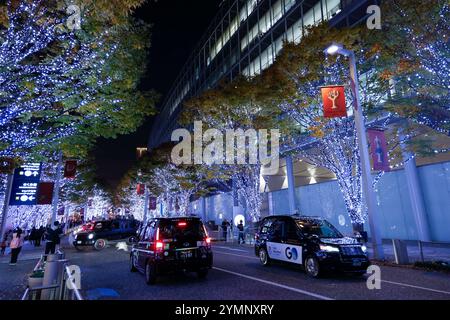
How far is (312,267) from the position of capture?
9.07 metres

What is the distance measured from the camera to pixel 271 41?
2936 cm

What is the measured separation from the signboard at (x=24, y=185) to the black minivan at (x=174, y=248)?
10.1 m

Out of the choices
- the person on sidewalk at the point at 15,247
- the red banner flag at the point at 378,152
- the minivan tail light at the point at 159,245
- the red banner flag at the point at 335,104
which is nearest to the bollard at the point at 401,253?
the red banner flag at the point at 378,152

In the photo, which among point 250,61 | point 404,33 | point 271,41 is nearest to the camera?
point 404,33

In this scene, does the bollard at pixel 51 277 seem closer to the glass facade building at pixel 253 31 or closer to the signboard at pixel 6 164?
the signboard at pixel 6 164

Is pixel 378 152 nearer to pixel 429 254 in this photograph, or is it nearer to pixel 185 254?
pixel 429 254

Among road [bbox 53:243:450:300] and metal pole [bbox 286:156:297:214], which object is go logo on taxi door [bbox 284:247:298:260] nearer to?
road [bbox 53:243:450:300]

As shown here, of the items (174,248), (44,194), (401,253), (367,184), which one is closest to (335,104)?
(367,184)

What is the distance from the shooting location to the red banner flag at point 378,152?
42.3 feet

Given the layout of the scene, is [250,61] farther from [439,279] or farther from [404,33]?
[439,279]
